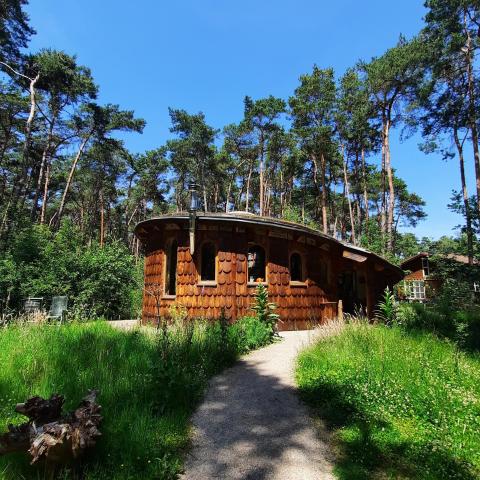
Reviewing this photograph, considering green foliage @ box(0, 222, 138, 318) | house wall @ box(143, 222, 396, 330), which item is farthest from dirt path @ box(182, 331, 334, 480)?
green foliage @ box(0, 222, 138, 318)

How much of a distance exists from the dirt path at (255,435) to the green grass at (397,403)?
0.25 meters

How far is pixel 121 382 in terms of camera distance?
4.37 metres

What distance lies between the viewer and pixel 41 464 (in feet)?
8.84

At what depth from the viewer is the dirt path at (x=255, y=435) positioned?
312 cm

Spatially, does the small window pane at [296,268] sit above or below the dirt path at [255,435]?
above

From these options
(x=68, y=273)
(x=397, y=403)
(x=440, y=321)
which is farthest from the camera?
(x=68, y=273)

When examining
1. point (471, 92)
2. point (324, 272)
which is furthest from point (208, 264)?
point (471, 92)

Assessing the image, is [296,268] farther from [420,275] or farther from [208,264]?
[420,275]

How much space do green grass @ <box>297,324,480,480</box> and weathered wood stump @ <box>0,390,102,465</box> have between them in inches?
90.0

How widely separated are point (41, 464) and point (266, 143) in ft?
110

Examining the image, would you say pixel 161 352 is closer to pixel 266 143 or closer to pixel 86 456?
pixel 86 456

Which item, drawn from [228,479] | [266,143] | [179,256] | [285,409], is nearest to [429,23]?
[266,143]

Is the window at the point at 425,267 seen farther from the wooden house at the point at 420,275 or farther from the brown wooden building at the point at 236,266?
the brown wooden building at the point at 236,266

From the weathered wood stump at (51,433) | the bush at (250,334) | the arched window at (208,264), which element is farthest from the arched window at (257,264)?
the weathered wood stump at (51,433)
